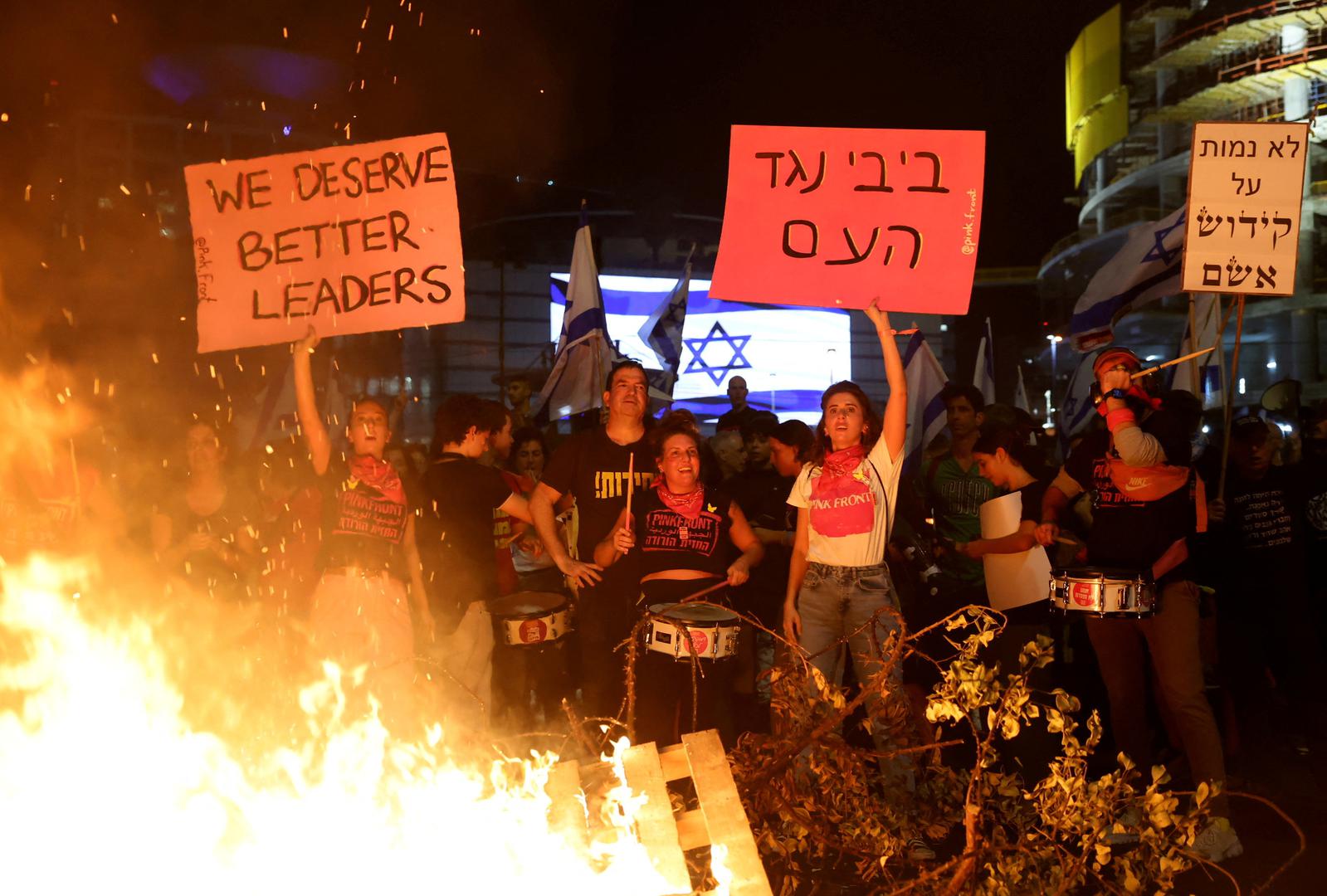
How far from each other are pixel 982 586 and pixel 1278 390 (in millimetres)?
5172

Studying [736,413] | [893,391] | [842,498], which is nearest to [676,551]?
[842,498]

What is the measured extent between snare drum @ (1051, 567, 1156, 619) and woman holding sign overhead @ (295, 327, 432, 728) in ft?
10.1

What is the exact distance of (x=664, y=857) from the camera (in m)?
3.56

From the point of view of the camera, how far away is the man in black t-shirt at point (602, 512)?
19.1ft

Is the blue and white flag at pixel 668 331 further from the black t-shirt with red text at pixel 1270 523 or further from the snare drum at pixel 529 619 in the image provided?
the snare drum at pixel 529 619

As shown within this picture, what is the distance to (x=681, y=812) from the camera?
3.83m

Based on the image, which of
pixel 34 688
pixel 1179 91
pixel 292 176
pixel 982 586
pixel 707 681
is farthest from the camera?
pixel 1179 91

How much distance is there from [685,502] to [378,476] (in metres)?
1.51

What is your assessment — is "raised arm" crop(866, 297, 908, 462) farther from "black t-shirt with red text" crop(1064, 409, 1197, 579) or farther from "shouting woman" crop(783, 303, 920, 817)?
"black t-shirt with red text" crop(1064, 409, 1197, 579)

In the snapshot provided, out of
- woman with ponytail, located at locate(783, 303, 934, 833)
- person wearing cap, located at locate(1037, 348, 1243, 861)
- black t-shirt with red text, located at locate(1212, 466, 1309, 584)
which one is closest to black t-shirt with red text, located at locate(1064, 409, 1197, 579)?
person wearing cap, located at locate(1037, 348, 1243, 861)

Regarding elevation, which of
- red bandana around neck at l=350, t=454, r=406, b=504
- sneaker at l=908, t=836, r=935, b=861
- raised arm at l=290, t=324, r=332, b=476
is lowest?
sneaker at l=908, t=836, r=935, b=861

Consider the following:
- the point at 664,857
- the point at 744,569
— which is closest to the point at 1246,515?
the point at 744,569

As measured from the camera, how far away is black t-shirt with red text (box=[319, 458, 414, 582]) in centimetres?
552

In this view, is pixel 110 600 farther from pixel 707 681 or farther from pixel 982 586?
pixel 982 586
